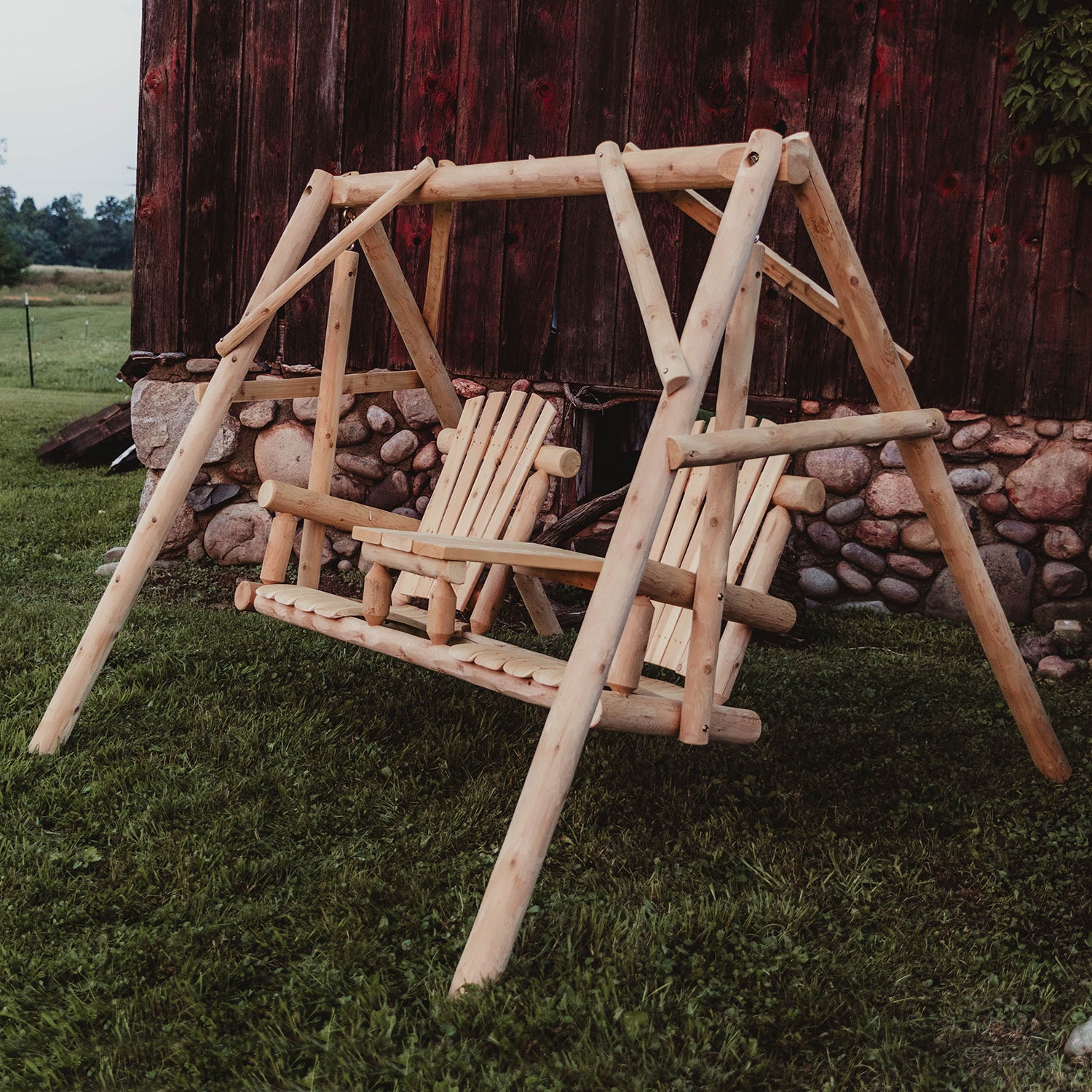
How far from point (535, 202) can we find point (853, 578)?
2272mm

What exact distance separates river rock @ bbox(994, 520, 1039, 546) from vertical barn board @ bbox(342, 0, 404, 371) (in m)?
2.96

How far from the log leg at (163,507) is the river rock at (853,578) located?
280 cm

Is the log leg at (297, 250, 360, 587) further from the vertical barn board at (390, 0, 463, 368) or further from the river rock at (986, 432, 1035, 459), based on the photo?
the river rock at (986, 432, 1035, 459)

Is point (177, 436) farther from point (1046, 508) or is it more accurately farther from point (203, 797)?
point (1046, 508)

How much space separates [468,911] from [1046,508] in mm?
3374

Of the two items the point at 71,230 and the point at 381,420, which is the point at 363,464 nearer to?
the point at 381,420

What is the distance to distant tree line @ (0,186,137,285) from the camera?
126ft

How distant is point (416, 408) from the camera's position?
17.6 ft

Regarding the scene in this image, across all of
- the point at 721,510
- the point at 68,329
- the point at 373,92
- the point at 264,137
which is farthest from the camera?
the point at 68,329

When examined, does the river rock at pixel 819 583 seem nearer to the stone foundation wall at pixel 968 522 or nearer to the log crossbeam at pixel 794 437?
the stone foundation wall at pixel 968 522

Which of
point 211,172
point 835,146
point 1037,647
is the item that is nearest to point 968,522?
point 1037,647

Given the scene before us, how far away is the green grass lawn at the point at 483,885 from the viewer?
1891 mm

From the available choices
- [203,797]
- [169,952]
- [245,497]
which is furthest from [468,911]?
[245,497]

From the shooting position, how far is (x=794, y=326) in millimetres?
4789
